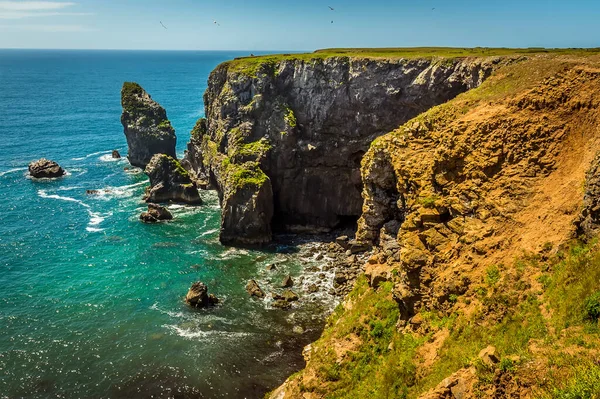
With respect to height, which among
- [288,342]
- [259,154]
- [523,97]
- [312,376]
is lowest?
[288,342]

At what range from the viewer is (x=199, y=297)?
52531 mm

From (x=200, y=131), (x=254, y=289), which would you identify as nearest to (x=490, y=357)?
(x=254, y=289)

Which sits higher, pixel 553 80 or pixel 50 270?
pixel 553 80

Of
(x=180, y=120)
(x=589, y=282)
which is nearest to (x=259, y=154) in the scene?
(x=589, y=282)

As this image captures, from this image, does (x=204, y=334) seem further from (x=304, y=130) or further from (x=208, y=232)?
(x=304, y=130)

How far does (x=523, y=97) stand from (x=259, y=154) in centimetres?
5165

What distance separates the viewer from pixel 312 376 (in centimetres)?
2697

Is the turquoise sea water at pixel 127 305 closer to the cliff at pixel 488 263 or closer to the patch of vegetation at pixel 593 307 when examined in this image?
the cliff at pixel 488 263

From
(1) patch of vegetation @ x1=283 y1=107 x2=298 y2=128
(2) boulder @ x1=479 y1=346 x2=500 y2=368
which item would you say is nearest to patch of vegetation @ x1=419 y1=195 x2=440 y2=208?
(2) boulder @ x1=479 y1=346 x2=500 y2=368

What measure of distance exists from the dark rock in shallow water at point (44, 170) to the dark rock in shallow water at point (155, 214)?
35.8 metres

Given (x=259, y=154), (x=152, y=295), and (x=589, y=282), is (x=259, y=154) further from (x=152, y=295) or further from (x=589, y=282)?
(x=589, y=282)

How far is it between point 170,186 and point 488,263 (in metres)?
73.4

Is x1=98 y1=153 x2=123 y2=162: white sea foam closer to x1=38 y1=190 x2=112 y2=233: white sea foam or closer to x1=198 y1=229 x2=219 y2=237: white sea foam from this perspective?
x1=38 y1=190 x2=112 y2=233: white sea foam

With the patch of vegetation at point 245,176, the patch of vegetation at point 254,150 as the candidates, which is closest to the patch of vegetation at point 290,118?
the patch of vegetation at point 254,150
